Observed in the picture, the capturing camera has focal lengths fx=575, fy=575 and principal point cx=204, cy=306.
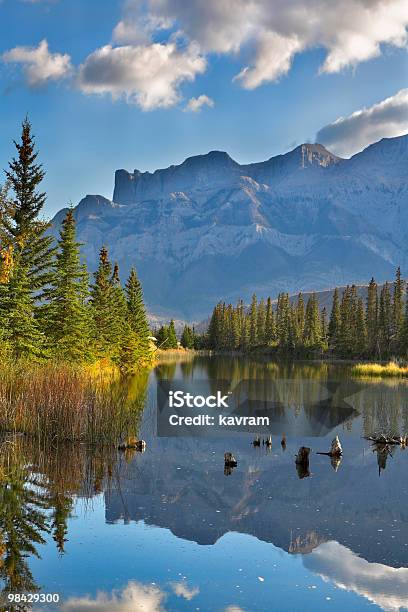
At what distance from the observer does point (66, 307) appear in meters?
33.7

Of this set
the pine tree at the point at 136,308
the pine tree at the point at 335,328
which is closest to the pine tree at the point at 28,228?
the pine tree at the point at 136,308

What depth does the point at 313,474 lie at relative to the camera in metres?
15.9

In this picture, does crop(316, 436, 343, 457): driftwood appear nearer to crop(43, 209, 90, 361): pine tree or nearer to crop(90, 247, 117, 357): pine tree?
crop(43, 209, 90, 361): pine tree

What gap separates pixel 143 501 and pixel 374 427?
1456 centimetres

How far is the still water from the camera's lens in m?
8.70

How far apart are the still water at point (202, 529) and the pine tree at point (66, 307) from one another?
1555 centimetres

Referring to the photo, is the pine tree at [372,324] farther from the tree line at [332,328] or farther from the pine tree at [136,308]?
the pine tree at [136,308]

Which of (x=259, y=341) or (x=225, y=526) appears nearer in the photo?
(x=225, y=526)

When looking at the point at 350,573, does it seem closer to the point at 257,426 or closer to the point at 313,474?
the point at 313,474

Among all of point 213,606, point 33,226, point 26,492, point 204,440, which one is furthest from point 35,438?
point 33,226

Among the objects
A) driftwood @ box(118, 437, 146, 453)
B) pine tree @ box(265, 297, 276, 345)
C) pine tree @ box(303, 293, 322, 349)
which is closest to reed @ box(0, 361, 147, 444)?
driftwood @ box(118, 437, 146, 453)

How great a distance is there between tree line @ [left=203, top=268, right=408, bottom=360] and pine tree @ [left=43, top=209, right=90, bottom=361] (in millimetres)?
57194

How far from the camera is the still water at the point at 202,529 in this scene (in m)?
8.70

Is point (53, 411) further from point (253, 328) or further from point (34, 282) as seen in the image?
point (253, 328)
